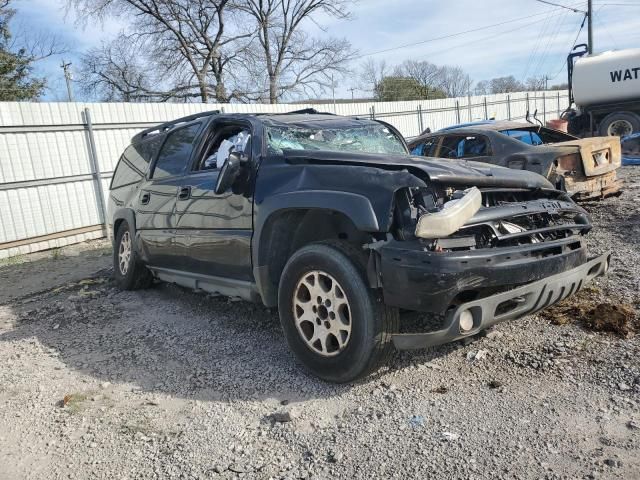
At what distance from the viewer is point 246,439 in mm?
3014

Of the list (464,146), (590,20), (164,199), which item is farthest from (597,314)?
(590,20)

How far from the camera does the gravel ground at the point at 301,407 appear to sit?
2699 mm

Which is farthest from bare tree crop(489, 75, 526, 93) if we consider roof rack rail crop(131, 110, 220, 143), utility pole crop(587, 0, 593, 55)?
roof rack rail crop(131, 110, 220, 143)

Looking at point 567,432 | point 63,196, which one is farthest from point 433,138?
point 63,196

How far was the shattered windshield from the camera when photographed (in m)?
4.24

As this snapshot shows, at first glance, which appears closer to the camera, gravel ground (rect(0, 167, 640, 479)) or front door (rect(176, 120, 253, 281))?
gravel ground (rect(0, 167, 640, 479))

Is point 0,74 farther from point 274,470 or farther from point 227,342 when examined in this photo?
point 274,470

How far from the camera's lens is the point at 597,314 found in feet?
13.3

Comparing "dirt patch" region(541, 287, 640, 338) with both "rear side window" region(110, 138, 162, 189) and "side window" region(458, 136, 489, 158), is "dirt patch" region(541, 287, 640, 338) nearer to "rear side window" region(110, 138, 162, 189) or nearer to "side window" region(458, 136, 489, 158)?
"side window" region(458, 136, 489, 158)

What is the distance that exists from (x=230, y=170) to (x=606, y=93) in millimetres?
16943

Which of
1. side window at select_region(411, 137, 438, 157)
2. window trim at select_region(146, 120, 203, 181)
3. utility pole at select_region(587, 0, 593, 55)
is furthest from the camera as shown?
utility pole at select_region(587, 0, 593, 55)

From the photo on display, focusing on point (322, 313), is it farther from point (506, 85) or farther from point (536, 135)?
point (506, 85)

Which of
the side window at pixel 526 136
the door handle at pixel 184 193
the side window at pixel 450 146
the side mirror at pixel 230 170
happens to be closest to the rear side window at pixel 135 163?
the door handle at pixel 184 193

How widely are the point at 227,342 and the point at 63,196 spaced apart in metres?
7.44
